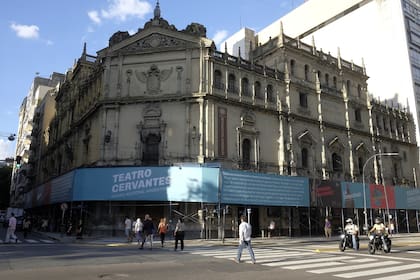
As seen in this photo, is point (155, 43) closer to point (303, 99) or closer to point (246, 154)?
point (246, 154)

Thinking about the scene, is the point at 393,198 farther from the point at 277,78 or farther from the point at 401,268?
the point at 401,268

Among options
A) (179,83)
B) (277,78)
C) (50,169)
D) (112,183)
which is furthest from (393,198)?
(50,169)

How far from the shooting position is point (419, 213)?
147 feet

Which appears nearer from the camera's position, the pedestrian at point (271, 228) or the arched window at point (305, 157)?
the pedestrian at point (271, 228)

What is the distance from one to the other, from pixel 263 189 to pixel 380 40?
34.4 m

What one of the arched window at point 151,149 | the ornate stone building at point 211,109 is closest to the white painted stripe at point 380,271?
the ornate stone building at point 211,109

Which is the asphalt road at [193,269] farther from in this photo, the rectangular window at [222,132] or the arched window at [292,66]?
the arched window at [292,66]

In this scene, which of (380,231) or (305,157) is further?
(305,157)

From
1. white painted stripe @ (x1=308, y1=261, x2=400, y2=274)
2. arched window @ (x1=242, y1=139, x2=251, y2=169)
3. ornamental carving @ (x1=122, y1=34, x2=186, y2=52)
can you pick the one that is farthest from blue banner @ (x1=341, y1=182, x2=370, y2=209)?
white painted stripe @ (x1=308, y1=261, x2=400, y2=274)

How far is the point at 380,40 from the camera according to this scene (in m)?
51.3

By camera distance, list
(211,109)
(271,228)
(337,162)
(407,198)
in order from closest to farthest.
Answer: (211,109), (271,228), (337,162), (407,198)

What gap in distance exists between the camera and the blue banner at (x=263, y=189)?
89.1ft

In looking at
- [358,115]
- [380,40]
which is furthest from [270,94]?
[380,40]

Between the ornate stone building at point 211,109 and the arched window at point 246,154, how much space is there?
9cm
